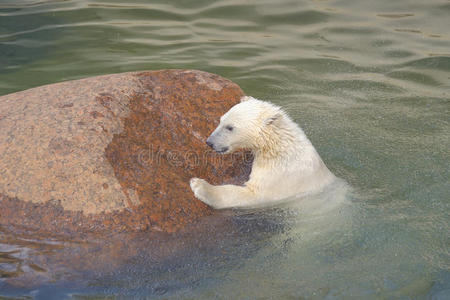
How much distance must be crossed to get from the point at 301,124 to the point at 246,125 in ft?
6.62

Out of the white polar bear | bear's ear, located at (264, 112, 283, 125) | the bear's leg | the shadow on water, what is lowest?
the shadow on water

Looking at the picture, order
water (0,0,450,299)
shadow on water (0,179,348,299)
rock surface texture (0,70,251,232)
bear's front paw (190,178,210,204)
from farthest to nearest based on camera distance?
bear's front paw (190,178,210,204)
rock surface texture (0,70,251,232)
water (0,0,450,299)
shadow on water (0,179,348,299)

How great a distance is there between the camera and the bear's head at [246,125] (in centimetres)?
452

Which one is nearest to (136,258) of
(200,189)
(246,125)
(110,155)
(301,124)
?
(200,189)

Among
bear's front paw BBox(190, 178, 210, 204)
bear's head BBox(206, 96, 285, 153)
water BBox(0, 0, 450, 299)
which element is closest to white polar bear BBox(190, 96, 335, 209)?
bear's head BBox(206, 96, 285, 153)

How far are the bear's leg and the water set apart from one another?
102 mm

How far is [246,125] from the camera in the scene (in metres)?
4.55

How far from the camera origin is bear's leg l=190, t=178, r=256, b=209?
421 cm

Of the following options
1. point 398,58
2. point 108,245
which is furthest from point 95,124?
point 398,58

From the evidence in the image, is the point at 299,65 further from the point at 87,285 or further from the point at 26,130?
the point at 87,285

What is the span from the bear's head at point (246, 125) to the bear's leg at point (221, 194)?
0.36 meters

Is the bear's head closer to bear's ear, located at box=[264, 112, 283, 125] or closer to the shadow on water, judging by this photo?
bear's ear, located at box=[264, 112, 283, 125]

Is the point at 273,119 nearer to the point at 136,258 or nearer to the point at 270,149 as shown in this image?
the point at 270,149

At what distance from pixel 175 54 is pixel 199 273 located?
223 inches
